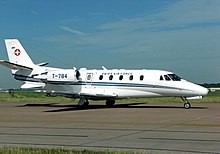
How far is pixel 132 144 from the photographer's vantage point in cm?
1246

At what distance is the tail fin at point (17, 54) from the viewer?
37.8 m

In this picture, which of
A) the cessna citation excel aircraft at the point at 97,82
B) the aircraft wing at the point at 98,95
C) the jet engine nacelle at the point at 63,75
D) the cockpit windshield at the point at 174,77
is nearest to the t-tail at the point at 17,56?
the cessna citation excel aircraft at the point at 97,82

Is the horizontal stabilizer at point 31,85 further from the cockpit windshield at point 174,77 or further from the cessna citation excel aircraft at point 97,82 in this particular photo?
the cockpit windshield at point 174,77

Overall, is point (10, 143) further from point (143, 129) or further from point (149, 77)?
point (149, 77)

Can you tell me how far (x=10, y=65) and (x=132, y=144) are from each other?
25609 mm

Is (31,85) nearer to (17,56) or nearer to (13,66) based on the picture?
(13,66)

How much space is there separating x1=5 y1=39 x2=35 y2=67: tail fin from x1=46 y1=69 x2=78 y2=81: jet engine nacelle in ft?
10.8

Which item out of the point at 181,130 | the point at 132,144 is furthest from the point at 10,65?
the point at 132,144

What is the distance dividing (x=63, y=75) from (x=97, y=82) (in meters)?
2.92

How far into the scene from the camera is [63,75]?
35.1 meters

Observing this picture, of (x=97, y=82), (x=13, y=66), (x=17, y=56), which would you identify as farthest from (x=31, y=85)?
(x=97, y=82)

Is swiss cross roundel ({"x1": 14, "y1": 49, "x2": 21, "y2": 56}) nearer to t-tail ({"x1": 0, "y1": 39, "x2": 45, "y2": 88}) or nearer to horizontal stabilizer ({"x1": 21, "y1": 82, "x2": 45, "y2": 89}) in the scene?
t-tail ({"x1": 0, "y1": 39, "x2": 45, "y2": 88})

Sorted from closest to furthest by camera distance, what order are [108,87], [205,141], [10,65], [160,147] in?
[160,147]
[205,141]
[108,87]
[10,65]

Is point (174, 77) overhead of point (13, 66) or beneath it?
beneath
